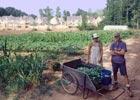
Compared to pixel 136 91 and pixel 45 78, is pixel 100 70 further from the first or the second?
pixel 45 78

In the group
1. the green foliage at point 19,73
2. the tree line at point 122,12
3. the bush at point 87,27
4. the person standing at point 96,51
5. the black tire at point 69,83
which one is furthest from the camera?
the bush at point 87,27

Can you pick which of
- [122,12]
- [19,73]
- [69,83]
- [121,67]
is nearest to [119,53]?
[121,67]

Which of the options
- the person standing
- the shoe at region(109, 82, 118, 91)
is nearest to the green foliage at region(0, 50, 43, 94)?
the person standing

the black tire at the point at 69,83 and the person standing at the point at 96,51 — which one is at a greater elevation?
the person standing at the point at 96,51

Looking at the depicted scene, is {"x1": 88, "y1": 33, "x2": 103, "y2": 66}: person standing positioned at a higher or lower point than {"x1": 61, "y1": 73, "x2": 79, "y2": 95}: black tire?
higher

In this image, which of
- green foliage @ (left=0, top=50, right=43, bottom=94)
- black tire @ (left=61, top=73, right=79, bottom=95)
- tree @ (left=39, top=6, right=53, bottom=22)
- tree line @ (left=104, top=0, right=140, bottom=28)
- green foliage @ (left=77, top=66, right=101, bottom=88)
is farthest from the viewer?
tree @ (left=39, top=6, right=53, bottom=22)

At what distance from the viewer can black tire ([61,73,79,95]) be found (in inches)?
356

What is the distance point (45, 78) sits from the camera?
11.0 meters

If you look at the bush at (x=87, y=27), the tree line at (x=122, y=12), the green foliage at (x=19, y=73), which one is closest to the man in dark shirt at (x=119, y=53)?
the green foliage at (x=19, y=73)

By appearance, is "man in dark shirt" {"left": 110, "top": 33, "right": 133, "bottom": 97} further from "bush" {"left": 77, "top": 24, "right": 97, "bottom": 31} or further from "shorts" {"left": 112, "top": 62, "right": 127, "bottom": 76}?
"bush" {"left": 77, "top": 24, "right": 97, "bottom": 31}

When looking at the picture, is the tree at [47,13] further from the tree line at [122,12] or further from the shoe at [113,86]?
the shoe at [113,86]

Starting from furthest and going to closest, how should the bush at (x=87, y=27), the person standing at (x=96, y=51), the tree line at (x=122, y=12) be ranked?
1. the bush at (x=87, y=27)
2. the tree line at (x=122, y=12)
3. the person standing at (x=96, y=51)

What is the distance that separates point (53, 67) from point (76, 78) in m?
3.58

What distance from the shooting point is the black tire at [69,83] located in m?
9.03
